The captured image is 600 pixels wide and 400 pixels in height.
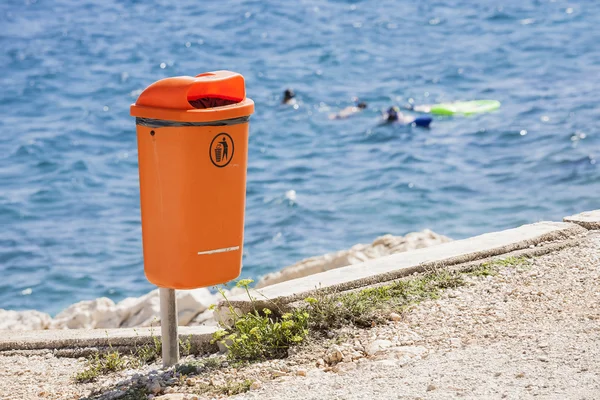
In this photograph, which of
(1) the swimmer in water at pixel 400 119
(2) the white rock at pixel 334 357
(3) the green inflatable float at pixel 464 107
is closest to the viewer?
(2) the white rock at pixel 334 357

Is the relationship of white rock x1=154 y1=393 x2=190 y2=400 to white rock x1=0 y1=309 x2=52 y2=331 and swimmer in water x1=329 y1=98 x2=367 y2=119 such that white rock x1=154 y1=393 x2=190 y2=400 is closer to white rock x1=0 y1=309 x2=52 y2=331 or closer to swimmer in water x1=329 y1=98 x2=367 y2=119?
white rock x1=0 y1=309 x2=52 y2=331

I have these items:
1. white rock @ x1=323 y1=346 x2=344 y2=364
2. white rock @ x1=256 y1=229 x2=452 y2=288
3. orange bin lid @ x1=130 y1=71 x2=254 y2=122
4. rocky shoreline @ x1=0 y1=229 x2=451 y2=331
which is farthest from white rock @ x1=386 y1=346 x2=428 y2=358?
white rock @ x1=256 y1=229 x2=452 y2=288

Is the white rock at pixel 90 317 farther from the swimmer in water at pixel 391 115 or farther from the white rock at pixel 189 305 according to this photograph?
the swimmer in water at pixel 391 115

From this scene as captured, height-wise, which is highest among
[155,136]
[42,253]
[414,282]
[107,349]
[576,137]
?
[155,136]

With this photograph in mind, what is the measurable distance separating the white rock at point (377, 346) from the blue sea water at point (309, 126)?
7139mm

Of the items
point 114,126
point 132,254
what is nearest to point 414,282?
point 132,254

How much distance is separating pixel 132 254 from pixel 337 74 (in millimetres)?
9646

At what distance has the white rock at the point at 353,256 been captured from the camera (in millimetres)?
8594

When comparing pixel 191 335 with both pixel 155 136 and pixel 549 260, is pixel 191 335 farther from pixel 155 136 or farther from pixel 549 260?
pixel 549 260

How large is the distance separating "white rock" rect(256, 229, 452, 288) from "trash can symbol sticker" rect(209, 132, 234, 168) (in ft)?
15.2

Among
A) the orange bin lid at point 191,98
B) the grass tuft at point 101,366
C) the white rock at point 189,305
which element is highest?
the orange bin lid at point 191,98

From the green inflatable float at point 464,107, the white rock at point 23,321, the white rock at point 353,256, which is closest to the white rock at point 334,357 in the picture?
the white rock at point 353,256

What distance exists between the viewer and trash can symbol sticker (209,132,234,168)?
3693 mm

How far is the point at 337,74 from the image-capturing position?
796 inches
